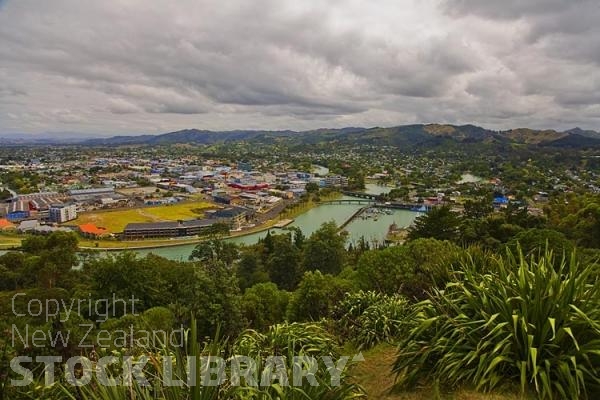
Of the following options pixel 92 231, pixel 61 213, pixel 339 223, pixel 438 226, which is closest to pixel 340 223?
pixel 339 223

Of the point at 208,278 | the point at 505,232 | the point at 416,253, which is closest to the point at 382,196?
the point at 505,232

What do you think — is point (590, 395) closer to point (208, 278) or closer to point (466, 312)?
point (466, 312)

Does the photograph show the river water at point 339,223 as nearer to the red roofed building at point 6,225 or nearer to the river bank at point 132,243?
the river bank at point 132,243

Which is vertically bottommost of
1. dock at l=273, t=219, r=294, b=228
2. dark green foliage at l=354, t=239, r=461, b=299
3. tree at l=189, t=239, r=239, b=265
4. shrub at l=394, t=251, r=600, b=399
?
dock at l=273, t=219, r=294, b=228

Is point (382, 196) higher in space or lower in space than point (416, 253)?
lower

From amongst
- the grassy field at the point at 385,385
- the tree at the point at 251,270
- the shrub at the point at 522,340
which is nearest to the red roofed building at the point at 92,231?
the tree at the point at 251,270

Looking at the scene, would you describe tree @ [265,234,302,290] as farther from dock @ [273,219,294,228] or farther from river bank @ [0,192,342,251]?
dock @ [273,219,294,228]

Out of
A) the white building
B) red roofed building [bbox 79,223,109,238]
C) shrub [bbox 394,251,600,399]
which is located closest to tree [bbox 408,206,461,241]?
shrub [bbox 394,251,600,399]
